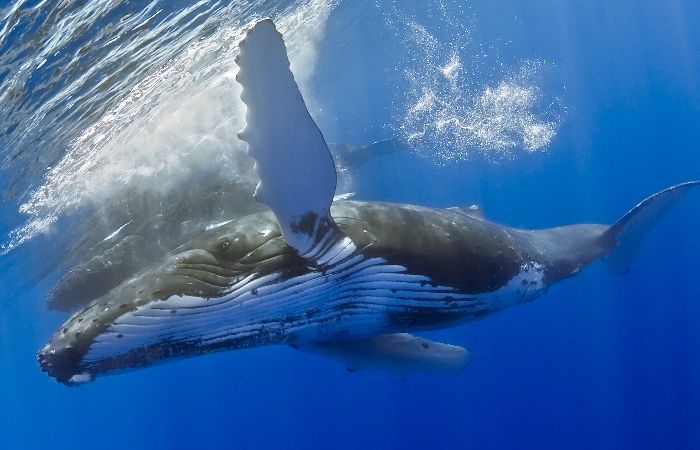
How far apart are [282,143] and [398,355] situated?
4.52 m

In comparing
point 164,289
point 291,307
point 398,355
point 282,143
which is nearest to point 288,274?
point 291,307

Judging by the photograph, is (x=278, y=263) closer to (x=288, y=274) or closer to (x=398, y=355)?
(x=288, y=274)

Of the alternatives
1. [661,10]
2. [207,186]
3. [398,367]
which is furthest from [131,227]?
[661,10]

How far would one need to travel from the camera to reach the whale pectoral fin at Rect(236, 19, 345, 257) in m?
3.73

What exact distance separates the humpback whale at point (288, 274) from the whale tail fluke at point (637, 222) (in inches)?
168

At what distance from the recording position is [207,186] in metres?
12.7

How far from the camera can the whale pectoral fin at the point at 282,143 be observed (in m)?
3.73

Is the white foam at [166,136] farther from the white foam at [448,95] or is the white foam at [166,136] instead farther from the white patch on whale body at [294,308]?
the white foam at [448,95]

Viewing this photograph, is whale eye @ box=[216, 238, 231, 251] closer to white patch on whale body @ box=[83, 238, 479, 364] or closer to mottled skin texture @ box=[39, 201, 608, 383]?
mottled skin texture @ box=[39, 201, 608, 383]

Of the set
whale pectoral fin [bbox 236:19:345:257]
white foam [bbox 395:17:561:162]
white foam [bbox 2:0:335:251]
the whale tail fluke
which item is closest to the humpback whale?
whale pectoral fin [bbox 236:19:345:257]

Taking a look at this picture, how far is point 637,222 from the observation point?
34.8ft

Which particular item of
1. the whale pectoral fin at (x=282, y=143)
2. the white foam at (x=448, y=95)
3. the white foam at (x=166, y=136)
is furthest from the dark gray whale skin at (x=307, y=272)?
the white foam at (x=448, y=95)

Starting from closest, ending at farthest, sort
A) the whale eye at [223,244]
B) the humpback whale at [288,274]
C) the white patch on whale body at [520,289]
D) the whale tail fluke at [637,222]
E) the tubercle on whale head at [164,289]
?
1. the humpback whale at [288,274]
2. the tubercle on whale head at [164,289]
3. the whale eye at [223,244]
4. the white patch on whale body at [520,289]
5. the whale tail fluke at [637,222]

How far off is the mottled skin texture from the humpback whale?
0.01m
